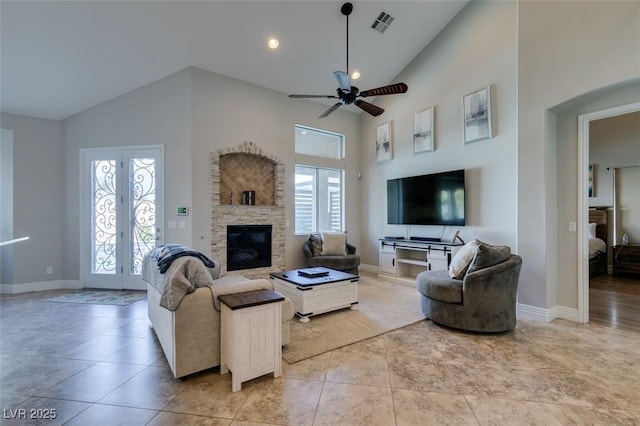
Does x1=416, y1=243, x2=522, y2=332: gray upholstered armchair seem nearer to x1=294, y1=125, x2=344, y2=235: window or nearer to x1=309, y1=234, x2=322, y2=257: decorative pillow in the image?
x1=309, y1=234, x2=322, y2=257: decorative pillow

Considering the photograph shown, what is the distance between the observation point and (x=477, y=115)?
4.64 m

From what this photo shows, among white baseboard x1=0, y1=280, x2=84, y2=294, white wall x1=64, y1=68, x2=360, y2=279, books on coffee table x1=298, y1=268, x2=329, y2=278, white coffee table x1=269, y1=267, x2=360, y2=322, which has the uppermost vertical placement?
white wall x1=64, y1=68, x2=360, y2=279

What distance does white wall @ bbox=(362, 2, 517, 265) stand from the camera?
14.0 feet

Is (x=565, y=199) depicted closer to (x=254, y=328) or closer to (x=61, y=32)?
(x=254, y=328)

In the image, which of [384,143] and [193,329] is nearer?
[193,329]

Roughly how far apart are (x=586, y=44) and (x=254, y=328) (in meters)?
4.60

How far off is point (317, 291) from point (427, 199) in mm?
2980

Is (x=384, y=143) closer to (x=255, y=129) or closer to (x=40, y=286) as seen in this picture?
(x=255, y=129)

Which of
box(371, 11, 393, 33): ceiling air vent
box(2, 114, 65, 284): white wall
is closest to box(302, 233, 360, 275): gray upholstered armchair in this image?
box(371, 11, 393, 33): ceiling air vent

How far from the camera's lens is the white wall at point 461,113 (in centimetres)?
→ 427

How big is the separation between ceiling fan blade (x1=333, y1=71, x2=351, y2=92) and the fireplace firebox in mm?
→ 3141

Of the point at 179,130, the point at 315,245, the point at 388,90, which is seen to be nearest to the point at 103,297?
the point at 179,130

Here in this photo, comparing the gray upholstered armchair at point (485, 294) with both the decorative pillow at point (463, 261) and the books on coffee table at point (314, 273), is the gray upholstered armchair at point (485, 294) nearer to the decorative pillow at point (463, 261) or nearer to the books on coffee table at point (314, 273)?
the decorative pillow at point (463, 261)

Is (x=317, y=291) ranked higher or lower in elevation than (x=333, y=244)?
lower
